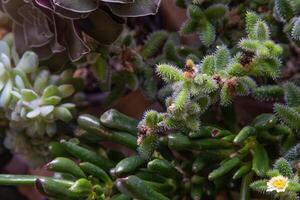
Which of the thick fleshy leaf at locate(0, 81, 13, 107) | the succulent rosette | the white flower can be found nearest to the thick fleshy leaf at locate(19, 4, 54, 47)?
the succulent rosette

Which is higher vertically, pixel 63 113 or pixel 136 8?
pixel 136 8

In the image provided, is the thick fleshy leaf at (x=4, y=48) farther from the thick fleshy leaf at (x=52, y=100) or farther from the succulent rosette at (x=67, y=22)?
the thick fleshy leaf at (x=52, y=100)

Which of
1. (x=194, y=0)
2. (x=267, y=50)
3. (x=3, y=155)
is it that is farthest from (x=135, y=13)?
(x=3, y=155)

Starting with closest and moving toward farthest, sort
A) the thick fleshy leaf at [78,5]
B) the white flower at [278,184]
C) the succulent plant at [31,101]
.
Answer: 1. the white flower at [278,184]
2. the thick fleshy leaf at [78,5]
3. the succulent plant at [31,101]

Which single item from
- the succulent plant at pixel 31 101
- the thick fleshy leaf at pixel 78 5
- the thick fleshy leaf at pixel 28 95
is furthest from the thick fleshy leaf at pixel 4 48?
the thick fleshy leaf at pixel 78 5

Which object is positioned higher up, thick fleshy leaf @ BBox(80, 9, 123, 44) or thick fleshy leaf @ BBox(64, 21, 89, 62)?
thick fleshy leaf @ BBox(80, 9, 123, 44)

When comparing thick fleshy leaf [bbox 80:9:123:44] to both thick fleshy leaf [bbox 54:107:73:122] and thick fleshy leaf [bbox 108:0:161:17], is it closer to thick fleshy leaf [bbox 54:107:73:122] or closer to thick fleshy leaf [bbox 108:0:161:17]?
thick fleshy leaf [bbox 108:0:161:17]

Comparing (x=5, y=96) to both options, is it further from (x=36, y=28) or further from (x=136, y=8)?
(x=136, y=8)

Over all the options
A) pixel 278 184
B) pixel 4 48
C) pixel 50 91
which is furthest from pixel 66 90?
pixel 278 184
